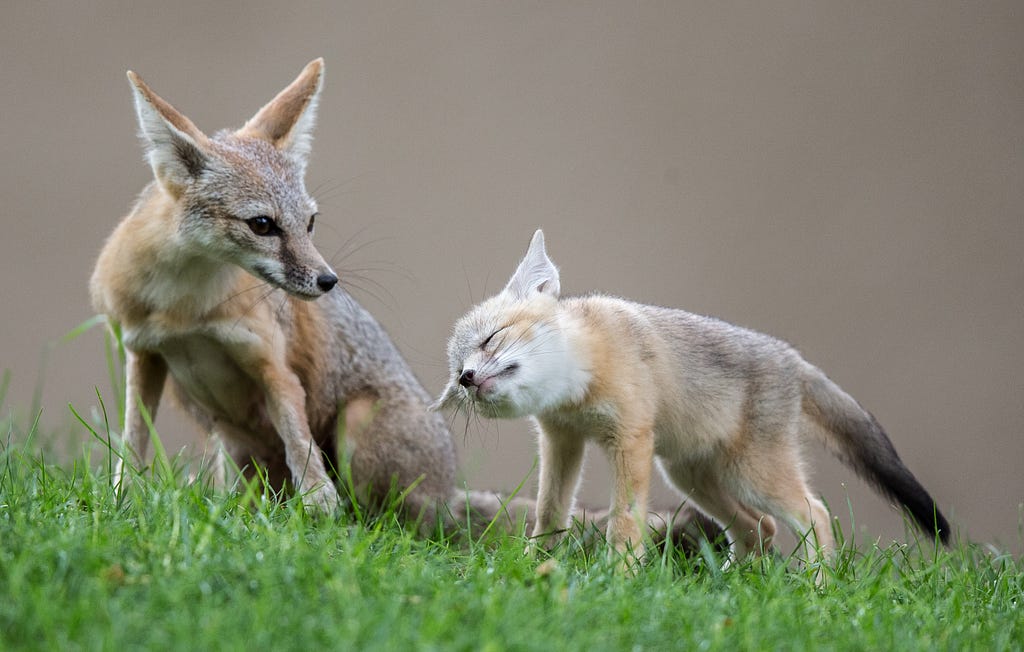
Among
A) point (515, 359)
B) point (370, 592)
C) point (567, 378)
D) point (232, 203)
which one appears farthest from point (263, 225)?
point (370, 592)

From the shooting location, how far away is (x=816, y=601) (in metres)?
2.81

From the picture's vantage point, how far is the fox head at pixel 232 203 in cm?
353

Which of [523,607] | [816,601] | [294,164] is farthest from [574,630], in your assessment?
[294,164]

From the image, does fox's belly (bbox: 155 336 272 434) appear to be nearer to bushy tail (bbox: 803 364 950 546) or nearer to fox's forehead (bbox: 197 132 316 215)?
fox's forehead (bbox: 197 132 316 215)

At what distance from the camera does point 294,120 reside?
13.2 feet

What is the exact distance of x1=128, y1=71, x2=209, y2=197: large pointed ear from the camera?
3547mm

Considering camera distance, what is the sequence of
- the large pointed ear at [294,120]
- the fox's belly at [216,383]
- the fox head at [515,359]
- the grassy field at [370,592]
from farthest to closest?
the large pointed ear at [294,120]
the fox's belly at [216,383]
the fox head at [515,359]
the grassy field at [370,592]

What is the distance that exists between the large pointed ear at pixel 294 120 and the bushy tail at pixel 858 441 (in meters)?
2.13

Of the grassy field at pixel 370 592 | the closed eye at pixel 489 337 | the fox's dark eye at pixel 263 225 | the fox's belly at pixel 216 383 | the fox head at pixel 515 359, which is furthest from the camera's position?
the fox's belly at pixel 216 383

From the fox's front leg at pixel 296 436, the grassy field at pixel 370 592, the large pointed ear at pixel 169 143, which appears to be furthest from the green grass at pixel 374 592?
the large pointed ear at pixel 169 143

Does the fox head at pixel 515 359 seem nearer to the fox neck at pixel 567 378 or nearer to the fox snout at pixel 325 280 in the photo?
the fox neck at pixel 567 378

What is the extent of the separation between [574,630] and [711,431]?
5.29 ft

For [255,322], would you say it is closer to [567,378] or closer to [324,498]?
[324,498]

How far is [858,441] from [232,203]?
247cm
